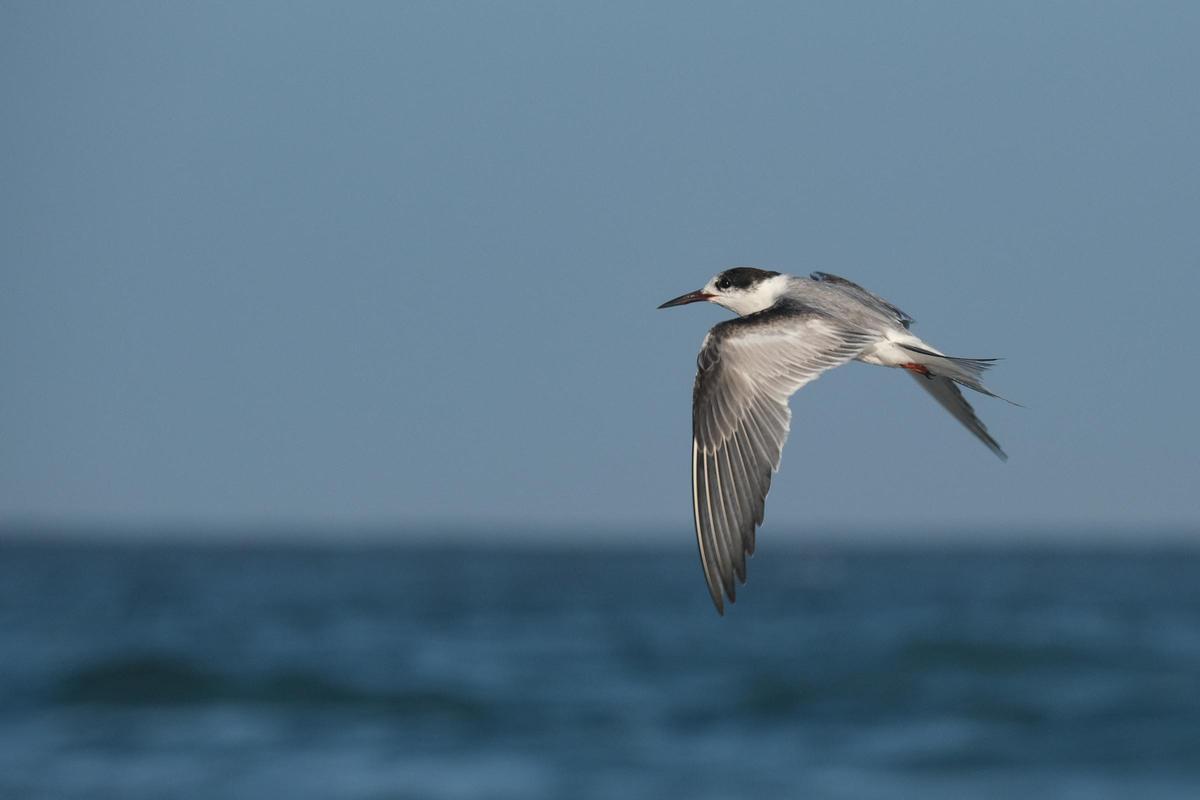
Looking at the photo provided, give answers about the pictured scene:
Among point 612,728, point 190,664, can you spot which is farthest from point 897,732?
point 190,664

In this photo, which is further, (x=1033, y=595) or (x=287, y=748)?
(x=1033, y=595)

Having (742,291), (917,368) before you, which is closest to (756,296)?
(742,291)

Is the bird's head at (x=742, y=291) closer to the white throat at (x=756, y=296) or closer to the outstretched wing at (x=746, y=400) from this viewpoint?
the white throat at (x=756, y=296)

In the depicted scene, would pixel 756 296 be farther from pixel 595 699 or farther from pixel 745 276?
pixel 595 699

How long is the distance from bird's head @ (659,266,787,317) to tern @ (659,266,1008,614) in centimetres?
34

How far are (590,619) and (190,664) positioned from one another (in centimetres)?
1427

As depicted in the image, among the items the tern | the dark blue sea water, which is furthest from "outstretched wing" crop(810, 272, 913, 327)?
the dark blue sea water

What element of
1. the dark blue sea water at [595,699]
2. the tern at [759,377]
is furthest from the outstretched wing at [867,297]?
the dark blue sea water at [595,699]

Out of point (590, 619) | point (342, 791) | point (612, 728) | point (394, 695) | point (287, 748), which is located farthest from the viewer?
point (590, 619)

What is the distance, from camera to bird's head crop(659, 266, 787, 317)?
21.8ft

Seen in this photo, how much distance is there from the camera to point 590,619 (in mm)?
43656

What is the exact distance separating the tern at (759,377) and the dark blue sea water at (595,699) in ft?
50.7

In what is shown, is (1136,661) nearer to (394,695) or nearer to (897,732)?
(897,732)

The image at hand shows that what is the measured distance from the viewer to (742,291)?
266 inches
